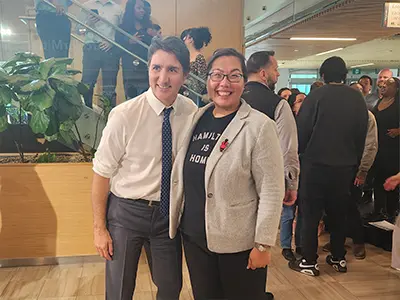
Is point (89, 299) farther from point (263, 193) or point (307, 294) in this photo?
point (263, 193)

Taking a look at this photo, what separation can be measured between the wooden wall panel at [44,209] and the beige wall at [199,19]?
54.6 inches

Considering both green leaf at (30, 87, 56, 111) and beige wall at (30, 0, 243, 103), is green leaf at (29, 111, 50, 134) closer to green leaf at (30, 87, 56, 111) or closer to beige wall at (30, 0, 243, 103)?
green leaf at (30, 87, 56, 111)

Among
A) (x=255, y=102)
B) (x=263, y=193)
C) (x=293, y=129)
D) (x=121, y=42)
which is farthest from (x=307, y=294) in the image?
(x=121, y=42)

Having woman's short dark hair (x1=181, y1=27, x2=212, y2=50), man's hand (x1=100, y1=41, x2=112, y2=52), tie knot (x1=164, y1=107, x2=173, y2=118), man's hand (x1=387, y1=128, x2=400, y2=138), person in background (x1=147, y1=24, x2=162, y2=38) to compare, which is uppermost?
person in background (x1=147, y1=24, x2=162, y2=38)

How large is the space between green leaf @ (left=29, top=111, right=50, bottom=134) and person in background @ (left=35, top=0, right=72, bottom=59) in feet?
4.08

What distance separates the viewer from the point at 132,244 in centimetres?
167

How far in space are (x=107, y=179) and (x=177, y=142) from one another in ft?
1.13

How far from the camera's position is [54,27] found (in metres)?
3.88

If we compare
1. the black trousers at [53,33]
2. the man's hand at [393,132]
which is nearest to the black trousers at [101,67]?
the black trousers at [53,33]

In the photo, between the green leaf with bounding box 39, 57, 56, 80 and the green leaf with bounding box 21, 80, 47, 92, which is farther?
the green leaf with bounding box 39, 57, 56, 80

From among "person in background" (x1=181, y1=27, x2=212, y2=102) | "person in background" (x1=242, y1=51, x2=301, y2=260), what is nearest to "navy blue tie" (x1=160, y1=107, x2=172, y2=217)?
"person in background" (x1=242, y1=51, x2=301, y2=260)

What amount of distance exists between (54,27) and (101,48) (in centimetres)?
50

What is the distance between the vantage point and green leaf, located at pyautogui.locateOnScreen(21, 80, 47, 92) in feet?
9.05

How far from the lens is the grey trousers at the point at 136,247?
1.63 m
